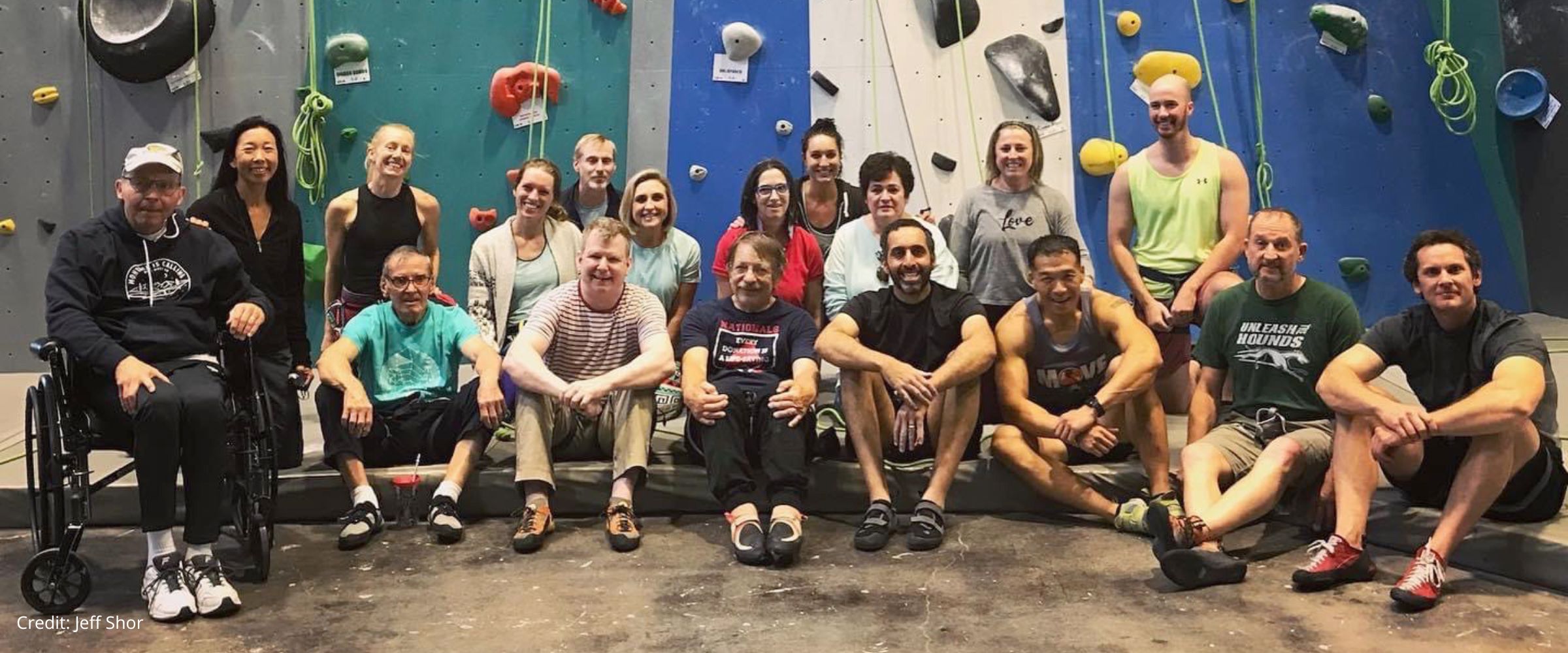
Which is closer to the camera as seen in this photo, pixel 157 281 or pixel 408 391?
pixel 157 281

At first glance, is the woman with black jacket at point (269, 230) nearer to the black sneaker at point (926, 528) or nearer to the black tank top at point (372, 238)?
the black tank top at point (372, 238)

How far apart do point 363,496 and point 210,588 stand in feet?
2.18

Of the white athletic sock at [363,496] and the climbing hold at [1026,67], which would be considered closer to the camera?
the white athletic sock at [363,496]

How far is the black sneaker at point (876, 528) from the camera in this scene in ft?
10.9

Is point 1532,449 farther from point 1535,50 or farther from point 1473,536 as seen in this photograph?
point 1535,50

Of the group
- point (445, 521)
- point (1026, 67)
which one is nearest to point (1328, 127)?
point (1026, 67)

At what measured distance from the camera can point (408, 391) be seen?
362 cm

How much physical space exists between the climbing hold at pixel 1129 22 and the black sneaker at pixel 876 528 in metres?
2.59

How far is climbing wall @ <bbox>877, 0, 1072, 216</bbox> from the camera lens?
206 inches

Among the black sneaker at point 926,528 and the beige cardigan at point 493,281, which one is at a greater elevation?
the beige cardigan at point 493,281

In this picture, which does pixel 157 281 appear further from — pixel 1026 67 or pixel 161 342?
pixel 1026 67

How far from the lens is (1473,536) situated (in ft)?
9.91

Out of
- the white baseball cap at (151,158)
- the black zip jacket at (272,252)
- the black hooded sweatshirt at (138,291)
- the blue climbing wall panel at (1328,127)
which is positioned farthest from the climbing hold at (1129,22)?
the white baseball cap at (151,158)

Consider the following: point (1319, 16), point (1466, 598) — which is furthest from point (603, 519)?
point (1319, 16)
